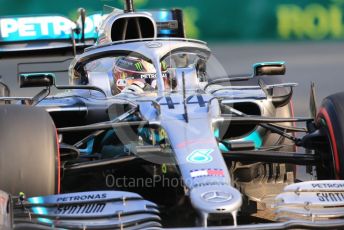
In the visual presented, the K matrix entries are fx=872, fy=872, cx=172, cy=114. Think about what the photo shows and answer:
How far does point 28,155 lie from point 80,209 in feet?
1.64

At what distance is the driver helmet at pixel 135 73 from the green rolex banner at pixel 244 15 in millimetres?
6848

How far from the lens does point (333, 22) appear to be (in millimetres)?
13242

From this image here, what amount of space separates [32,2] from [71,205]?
947 centimetres

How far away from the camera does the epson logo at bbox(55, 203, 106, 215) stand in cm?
447

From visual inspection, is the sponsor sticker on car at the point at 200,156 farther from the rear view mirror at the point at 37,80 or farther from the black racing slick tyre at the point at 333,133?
the rear view mirror at the point at 37,80

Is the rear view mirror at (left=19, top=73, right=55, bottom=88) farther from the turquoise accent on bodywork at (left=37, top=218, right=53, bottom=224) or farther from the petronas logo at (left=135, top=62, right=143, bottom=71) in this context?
the turquoise accent on bodywork at (left=37, top=218, right=53, bottom=224)

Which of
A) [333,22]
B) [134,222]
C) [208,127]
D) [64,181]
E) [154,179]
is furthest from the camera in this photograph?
[333,22]

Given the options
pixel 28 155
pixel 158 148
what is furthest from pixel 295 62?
pixel 28 155

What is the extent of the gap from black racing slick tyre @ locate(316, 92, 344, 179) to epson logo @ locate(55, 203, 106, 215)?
152 cm

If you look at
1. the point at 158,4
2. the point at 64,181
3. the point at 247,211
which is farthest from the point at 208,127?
the point at 158,4

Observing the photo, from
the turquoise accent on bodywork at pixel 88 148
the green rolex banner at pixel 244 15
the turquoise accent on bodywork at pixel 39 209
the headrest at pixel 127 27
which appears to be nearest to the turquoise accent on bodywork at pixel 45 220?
the turquoise accent on bodywork at pixel 39 209

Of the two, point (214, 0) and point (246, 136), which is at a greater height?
point (214, 0)

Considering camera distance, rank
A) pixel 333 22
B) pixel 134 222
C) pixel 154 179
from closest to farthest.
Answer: pixel 134 222, pixel 154 179, pixel 333 22

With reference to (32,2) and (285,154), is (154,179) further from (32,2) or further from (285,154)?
(32,2)
